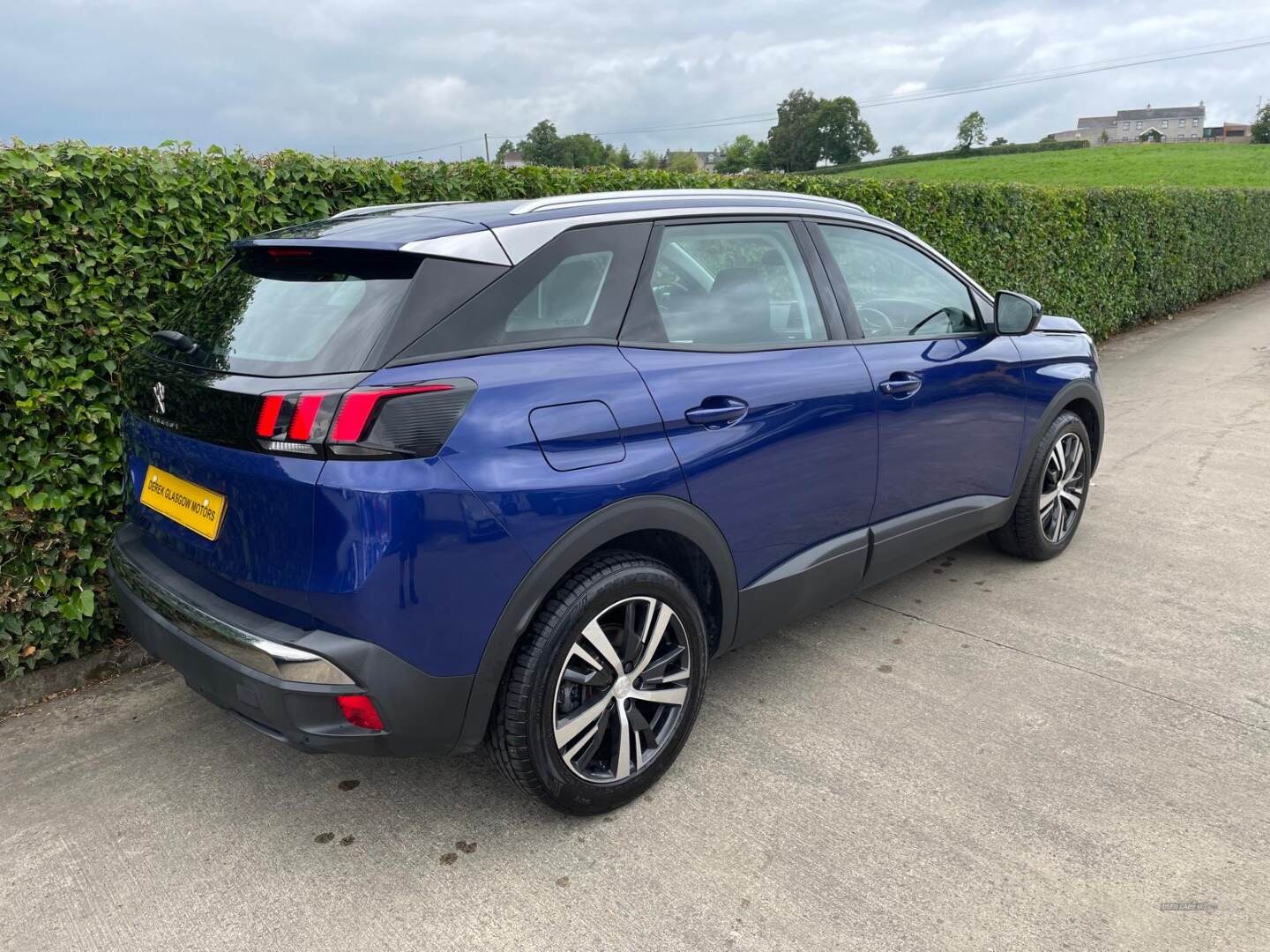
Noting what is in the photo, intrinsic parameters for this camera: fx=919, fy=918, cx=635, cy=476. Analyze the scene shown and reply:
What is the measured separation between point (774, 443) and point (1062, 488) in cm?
232

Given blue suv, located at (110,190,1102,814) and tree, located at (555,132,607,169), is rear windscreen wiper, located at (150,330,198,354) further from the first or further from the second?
tree, located at (555,132,607,169)

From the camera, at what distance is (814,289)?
3.26 m

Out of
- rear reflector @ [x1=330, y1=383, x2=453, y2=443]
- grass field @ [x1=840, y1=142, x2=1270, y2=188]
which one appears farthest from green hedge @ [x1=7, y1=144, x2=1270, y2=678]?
grass field @ [x1=840, y1=142, x2=1270, y2=188]

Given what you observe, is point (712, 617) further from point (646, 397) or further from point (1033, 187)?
point (1033, 187)

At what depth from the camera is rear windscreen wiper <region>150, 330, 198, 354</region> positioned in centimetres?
259

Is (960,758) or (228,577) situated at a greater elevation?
(228,577)

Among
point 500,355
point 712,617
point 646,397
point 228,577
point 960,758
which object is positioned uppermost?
point 500,355

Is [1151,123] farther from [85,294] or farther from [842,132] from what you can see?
[85,294]

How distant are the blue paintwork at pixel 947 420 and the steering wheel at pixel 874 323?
50 millimetres

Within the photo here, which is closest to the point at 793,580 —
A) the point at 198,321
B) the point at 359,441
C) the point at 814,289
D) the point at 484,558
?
the point at 814,289

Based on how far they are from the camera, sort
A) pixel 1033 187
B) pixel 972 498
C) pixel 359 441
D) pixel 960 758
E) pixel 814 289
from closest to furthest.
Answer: pixel 359 441, pixel 960 758, pixel 814 289, pixel 972 498, pixel 1033 187

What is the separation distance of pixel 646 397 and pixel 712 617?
31.5 inches

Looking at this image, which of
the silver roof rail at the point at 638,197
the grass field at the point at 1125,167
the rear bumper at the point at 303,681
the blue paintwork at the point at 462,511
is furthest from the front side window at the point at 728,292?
the grass field at the point at 1125,167

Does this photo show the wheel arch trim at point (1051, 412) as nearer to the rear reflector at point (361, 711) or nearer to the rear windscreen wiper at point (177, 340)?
the rear reflector at point (361, 711)
